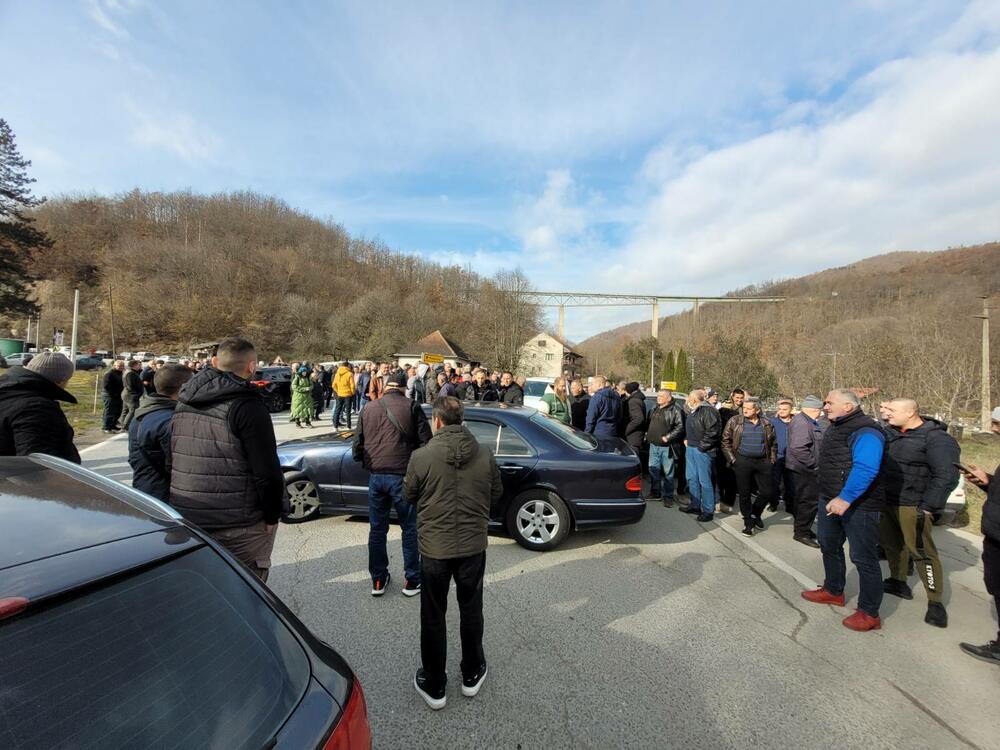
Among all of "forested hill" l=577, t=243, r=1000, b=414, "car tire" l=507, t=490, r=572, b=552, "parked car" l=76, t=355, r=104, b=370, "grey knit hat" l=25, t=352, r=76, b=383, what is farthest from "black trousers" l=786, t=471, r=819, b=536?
"parked car" l=76, t=355, r=104, b=370

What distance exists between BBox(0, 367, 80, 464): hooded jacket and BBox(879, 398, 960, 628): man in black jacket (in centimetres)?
619

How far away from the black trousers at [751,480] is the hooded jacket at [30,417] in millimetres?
6605

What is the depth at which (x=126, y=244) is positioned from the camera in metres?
67.9

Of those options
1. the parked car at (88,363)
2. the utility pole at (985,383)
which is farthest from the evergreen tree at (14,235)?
the utility pole at (985,383)

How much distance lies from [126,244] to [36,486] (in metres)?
A: 85.9

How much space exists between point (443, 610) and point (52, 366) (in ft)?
10.4

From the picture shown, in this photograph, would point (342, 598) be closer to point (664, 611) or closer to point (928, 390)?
point (664, 611)

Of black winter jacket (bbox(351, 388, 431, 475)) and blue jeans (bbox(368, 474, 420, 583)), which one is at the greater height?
black winter jacket (bbox(351, 388, 431, 475))

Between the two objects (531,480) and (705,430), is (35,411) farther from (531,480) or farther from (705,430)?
(705,430)

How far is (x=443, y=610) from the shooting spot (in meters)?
2.73

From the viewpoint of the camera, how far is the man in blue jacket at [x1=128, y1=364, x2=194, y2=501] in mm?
3170

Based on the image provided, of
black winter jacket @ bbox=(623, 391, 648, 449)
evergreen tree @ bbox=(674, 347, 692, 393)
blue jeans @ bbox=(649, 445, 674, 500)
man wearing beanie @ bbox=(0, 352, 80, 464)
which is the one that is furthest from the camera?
evergreen tree @ bbox=(674, 347, 692, 393)

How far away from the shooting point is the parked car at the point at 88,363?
40.8 m

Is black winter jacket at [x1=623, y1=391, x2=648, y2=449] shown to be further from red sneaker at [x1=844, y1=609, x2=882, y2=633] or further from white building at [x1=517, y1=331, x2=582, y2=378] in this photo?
white building at [x1=517, y1=331, x2=582, y2=378]
